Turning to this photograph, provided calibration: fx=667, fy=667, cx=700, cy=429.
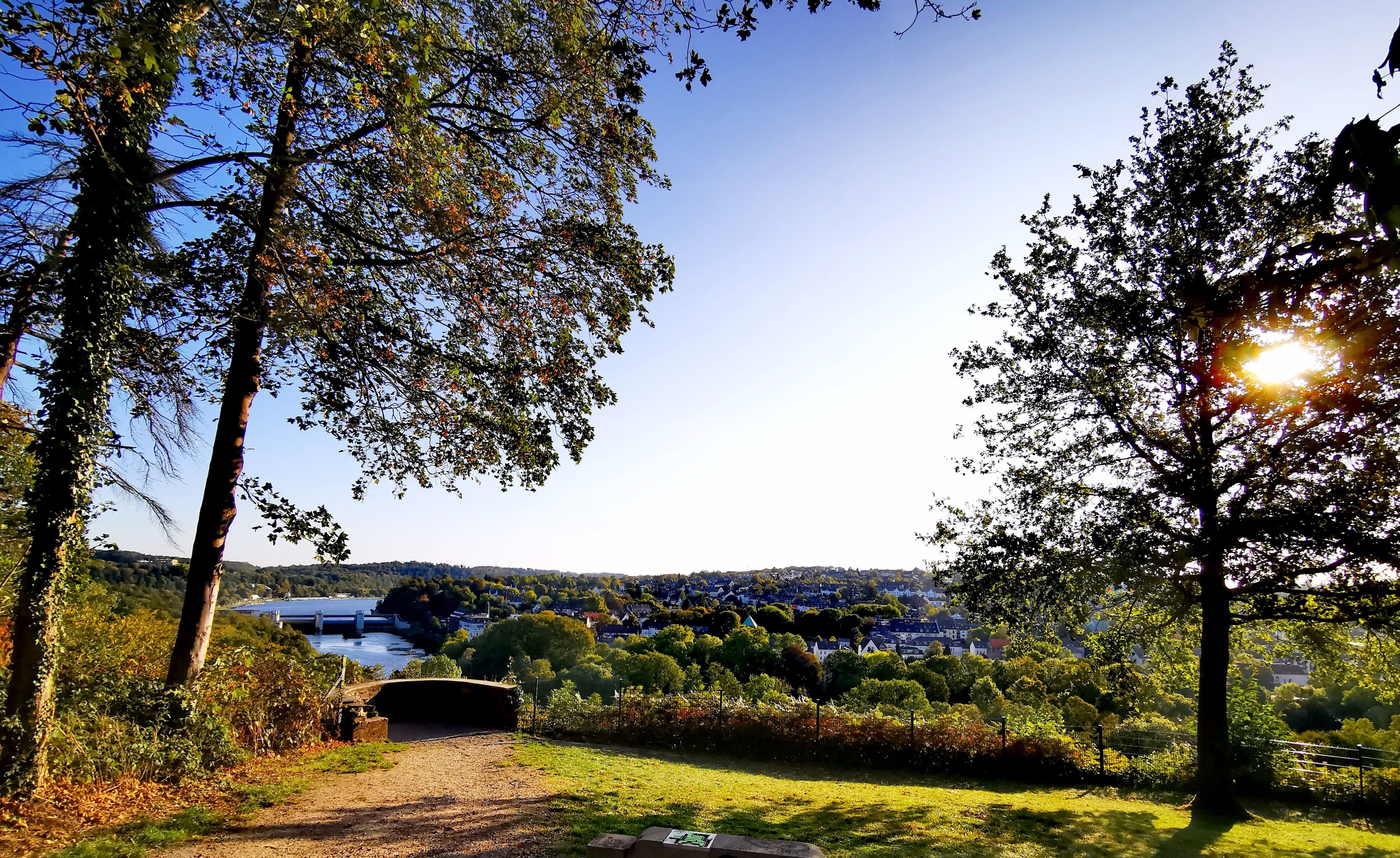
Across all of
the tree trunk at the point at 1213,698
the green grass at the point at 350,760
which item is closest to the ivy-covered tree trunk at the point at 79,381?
the green grass at the point at 350,760

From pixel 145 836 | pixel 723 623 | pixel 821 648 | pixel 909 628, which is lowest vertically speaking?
pixel 821 648

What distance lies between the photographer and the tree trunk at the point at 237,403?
8672 mm

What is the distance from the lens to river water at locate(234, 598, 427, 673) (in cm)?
4381

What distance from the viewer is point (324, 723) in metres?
12.9

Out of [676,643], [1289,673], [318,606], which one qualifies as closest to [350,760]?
[676,643]

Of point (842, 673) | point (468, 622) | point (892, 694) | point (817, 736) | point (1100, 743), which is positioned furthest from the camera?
point (468, 622)

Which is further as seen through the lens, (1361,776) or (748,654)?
(748,654)

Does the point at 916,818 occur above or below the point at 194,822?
below

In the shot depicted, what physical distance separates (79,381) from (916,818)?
11910mm

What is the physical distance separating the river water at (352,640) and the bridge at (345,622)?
600mm

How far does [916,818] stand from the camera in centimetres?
931

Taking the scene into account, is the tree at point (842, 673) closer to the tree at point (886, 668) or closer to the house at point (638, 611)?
the tree at point (886, 668)

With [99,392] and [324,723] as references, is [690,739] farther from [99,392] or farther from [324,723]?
[99,392]

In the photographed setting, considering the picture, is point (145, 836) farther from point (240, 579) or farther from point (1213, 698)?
point (240, 579)
